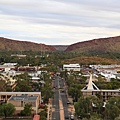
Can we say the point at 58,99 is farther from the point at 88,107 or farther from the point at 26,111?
the point at 88,107

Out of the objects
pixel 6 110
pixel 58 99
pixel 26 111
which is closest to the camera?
pixel 6 110

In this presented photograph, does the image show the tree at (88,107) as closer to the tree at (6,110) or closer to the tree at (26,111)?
the tree at (26,111)

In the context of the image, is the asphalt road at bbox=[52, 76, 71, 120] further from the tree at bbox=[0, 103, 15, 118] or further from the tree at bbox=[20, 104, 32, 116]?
the tree at bbox=[0, 103, 15, 118]

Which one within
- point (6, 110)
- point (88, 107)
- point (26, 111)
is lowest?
point (26, 111)

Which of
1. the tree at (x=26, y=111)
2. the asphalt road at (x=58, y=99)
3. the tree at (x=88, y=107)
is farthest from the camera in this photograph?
the asphalt road at (x=58, y=99)

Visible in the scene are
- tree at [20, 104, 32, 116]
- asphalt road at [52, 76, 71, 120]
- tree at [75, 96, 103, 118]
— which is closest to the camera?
tree at [75, 96, 103, 118]

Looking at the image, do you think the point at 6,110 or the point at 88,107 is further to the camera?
the point at 6,110

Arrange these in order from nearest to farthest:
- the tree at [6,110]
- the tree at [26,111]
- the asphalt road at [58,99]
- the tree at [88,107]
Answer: the tree at [88,107], the tree at [6,110], the tree at [26,111], the asphalt road at [58,99]

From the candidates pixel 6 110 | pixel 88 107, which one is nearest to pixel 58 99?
pixel 6 110

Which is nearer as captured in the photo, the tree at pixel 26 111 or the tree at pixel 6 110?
the tree at pixel 6 110

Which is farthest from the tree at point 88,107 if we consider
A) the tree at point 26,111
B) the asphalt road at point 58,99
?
the tree at point 26,111

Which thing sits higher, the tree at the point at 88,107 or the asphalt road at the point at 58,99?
the tree at the point at 88,107

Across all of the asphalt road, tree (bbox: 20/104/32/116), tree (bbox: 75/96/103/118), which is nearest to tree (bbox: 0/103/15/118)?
tree (bbox: 20/104/32/116)
